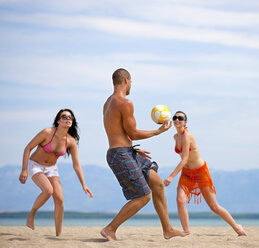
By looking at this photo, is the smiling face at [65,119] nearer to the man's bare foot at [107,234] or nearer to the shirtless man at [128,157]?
the shirtless man at [128,157]

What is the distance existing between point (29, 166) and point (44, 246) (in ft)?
6.11

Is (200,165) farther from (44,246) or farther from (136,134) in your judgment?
(44,246)

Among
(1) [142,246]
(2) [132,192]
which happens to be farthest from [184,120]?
(1) [142,246]

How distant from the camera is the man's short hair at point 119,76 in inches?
304

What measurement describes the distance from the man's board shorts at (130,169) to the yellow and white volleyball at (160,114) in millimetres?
581

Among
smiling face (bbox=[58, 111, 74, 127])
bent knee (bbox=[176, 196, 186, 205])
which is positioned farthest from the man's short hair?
bent knee (bbox=[176, 196, 186, 205])

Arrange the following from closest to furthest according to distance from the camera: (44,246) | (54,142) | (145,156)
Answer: (44,246) → (145,156) → (54,142)

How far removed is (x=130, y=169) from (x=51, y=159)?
190 centimetres

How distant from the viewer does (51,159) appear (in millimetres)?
8844

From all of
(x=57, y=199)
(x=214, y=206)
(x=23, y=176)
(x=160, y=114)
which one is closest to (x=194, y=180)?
(x=214, y=206)

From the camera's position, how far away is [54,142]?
8.77 metres

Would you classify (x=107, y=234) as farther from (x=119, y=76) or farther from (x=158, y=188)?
(x=119, y=76)

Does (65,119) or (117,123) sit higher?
(65,119)

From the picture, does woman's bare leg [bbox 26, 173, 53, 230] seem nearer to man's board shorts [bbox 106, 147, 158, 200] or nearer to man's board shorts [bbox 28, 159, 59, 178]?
man's board shorts [bbox 28, 159, 59, 178]
